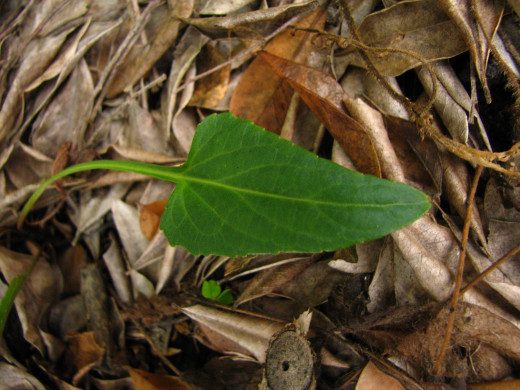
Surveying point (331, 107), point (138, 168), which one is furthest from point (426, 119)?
point (138, 168)

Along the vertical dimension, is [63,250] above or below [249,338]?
above

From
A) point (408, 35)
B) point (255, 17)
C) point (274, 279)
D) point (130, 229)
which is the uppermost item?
point (255, 17)

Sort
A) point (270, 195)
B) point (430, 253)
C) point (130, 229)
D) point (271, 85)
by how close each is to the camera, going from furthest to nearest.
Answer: point (130, 229)
point (271, 85)
point (430, 253)
point (270, 195)

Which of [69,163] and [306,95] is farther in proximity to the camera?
[69,163]

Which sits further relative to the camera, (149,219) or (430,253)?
(149,219)

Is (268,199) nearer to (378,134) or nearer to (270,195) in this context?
(270,195)

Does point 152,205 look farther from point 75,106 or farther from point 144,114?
point 75,106

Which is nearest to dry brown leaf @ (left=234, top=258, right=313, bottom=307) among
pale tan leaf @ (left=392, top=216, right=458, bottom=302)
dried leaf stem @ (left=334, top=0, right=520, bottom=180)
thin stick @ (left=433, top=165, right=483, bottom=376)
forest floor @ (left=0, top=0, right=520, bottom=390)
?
forest floor @ (left=0, top=0, right=520, bottom=390)

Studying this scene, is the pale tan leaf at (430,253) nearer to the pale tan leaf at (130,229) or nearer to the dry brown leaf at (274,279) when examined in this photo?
the dry brown leaf at (274,279)

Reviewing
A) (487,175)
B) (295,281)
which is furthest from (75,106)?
(487,175)
